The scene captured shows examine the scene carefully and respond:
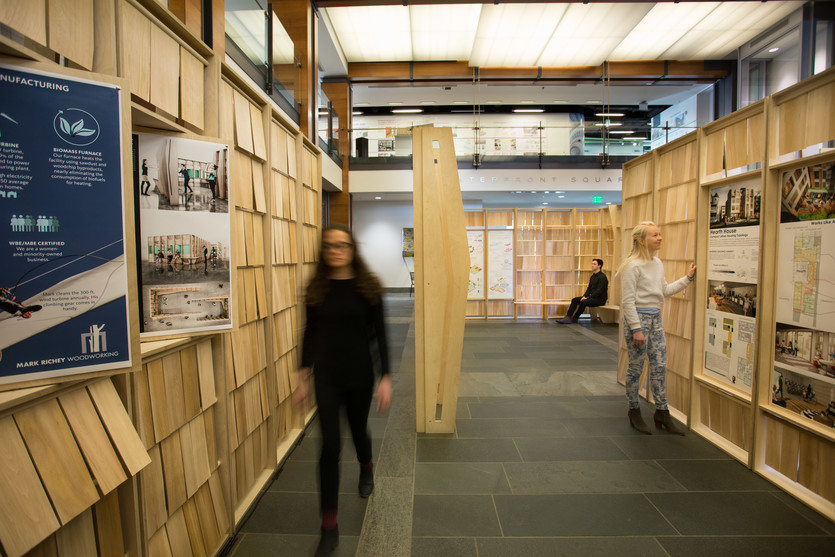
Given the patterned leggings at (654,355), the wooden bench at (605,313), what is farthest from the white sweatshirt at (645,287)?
the wooden bench at (605,313)

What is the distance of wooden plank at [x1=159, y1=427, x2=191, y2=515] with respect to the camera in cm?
168

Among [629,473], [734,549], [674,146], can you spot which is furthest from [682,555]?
[674,146]

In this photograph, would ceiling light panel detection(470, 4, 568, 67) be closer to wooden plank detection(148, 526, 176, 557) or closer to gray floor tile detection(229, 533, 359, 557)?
gray floor tile detection(229, 533, 359, 557)

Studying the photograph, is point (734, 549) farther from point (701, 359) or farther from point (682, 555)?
point (701, 359)

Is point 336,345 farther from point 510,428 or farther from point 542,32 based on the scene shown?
point 542,32

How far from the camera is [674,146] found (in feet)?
12.4

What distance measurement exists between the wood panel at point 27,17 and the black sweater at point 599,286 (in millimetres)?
9151

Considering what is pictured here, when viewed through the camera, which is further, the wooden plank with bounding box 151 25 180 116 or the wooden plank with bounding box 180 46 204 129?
the wooden plank with bounding box 180 46 204 129

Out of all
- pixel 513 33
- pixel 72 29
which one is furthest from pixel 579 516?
pixel 513 33

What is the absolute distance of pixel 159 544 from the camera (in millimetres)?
1617

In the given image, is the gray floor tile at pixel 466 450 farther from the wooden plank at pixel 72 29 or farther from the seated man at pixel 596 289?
the seated man at pixel 596 289

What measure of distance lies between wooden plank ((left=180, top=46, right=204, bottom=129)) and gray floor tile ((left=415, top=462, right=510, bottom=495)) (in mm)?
2536

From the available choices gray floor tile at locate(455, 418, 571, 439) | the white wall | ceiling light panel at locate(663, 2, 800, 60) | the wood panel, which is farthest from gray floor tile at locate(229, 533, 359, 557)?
the white wall

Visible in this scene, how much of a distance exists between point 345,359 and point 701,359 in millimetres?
3159
